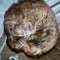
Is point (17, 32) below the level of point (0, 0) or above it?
below

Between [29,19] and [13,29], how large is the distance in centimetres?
9

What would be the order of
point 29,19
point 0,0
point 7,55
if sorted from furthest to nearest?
point 7,55 < point 0,0 < point 29,19

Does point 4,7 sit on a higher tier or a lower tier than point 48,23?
higher

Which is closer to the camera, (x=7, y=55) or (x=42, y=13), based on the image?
(x=42, y=13)

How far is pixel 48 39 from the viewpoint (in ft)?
3.47

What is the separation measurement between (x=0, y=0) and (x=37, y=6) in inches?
10.7

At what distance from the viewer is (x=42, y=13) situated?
1.01 m

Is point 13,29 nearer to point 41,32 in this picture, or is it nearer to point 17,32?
point 17,32

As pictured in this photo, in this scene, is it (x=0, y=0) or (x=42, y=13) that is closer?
(x=42, y=13)

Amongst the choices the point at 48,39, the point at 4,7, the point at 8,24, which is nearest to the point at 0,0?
the point at 4,7

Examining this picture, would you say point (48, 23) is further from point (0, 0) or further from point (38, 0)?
point (0, 0)

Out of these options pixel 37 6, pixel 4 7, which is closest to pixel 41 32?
pixel 37 6

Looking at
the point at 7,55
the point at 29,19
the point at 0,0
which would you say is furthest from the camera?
the point at 7,55

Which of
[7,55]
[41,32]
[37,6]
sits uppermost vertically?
[37,6]
